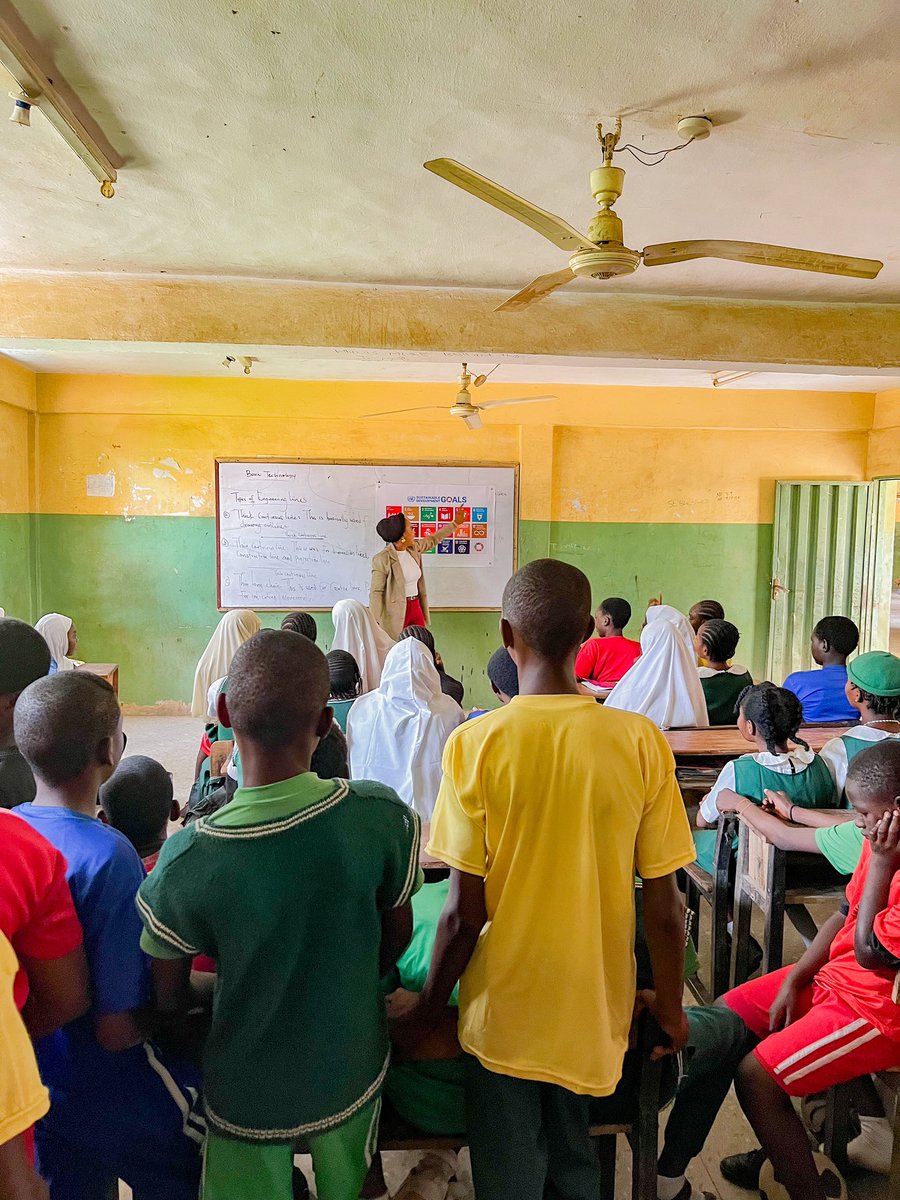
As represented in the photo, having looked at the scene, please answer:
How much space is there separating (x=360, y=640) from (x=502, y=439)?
3.01m

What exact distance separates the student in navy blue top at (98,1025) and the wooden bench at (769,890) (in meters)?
1.65

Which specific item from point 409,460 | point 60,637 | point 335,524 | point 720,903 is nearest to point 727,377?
point 409,460

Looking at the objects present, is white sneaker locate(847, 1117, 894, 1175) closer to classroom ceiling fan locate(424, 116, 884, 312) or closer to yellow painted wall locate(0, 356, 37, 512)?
classroom ceiling fan locate(424, 116, 884, 312)

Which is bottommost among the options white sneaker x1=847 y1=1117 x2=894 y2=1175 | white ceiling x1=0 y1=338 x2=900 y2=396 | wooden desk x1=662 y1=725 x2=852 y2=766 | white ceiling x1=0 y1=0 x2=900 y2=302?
white sneaker x1=847 y1=1117 x2=894 y2=1175

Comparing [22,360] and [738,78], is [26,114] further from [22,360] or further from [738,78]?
[22,360]

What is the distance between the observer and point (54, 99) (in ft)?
6.95

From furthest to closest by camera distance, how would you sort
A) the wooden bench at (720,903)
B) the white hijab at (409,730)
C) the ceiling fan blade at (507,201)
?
1. the white hijab at (409,730)
2. the wooden bench at (720,903)
3. the ceiling fan blade at (507,201)

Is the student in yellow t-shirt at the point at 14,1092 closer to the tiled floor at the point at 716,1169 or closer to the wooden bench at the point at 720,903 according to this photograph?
the tiled floor at the point at 716,1169

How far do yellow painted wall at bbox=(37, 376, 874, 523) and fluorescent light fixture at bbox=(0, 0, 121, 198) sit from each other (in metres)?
3.85

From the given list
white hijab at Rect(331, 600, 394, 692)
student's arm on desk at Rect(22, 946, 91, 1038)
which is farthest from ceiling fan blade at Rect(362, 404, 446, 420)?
student's arm on desk at Rect(22, 946, 91, 1038)

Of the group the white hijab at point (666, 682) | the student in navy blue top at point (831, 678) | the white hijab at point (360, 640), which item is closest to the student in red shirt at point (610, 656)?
the white hijab at point (666, 682)

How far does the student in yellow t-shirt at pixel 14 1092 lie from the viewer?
2.94 feet

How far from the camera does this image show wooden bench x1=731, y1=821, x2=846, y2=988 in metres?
2.24

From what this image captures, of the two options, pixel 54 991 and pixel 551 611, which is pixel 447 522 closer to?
pixel 551 611
